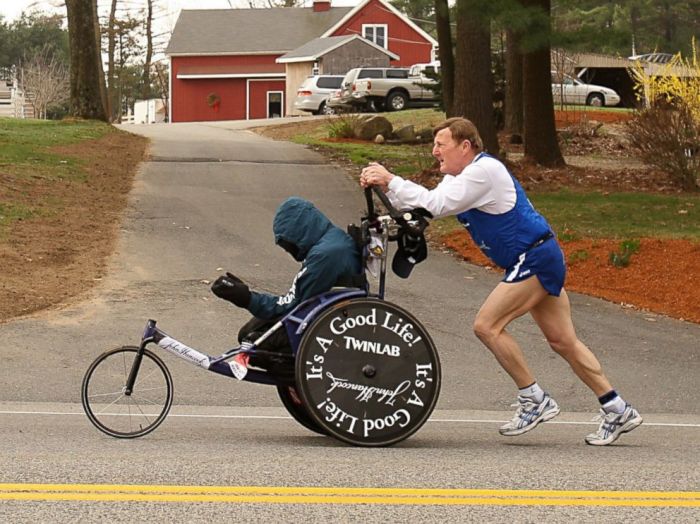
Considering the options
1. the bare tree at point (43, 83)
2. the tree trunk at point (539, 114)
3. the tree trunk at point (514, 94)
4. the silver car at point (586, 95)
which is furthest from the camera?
the bare tree at point (43, 83)

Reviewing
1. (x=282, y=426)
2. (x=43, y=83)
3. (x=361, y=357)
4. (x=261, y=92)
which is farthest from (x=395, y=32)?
(x=361, y=357)

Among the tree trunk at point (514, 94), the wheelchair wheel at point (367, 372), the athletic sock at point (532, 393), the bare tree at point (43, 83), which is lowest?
the athletic sock at point (532, 393)

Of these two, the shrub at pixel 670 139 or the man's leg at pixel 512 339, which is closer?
the man's leg at pixel 512 339

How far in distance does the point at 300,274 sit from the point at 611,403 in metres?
2.06

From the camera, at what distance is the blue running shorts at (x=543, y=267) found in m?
7.68

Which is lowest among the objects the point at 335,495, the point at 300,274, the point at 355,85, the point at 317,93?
the point at 335,495

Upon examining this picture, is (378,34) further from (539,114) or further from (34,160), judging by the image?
(34,160)

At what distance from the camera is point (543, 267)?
768 centimetres

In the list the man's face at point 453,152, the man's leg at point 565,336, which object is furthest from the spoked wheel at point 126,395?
the man's leg at point 565,336

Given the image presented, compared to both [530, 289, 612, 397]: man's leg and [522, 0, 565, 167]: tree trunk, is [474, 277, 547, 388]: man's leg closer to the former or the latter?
[530, 289, 612, 397]: man's leg

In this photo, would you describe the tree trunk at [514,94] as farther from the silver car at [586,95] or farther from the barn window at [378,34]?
the barn window at [378,34]

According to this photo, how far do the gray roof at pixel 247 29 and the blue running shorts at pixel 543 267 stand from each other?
2472 inches

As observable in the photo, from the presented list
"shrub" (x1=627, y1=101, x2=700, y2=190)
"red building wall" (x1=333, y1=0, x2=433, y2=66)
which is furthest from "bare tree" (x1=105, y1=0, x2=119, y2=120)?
"shrub" (x1=627, y1=101, x2=700, y2=190)

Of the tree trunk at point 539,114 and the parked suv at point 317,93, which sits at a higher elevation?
the parked suv at point 317,93
